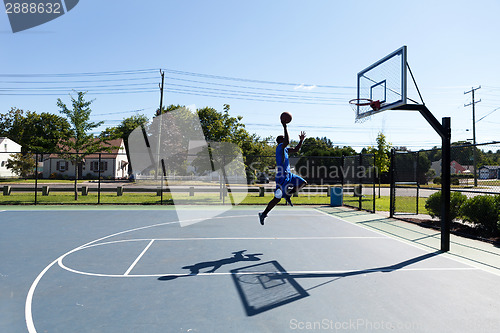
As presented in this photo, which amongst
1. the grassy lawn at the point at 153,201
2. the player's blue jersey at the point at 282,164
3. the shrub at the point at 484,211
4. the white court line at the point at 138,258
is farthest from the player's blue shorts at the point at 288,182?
the grassy lawn at the point at 153,201

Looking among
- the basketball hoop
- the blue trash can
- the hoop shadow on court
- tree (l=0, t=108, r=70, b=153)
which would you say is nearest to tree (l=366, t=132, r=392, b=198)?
the blue trash can

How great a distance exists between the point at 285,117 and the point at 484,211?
7.24m

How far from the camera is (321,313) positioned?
4.39 m

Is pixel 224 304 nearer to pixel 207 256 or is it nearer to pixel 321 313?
pixel 321 313

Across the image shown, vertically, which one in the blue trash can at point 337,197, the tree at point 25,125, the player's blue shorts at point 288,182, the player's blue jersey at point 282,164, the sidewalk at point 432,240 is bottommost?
the sidewalk at point 432,240

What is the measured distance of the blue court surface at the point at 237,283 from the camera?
4.14 metres

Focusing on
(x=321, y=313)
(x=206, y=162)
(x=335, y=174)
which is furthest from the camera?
(x=335, y=174)

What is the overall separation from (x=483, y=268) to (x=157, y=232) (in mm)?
8423

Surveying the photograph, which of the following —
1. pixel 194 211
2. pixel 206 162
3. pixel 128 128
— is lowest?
pixel 194 211

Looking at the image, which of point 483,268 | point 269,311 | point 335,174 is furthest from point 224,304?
point 335,174

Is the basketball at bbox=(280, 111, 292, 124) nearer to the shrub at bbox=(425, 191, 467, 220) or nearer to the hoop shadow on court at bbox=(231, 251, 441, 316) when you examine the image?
the hoop shadow on court at bbox=(231, 251, 441, 316)

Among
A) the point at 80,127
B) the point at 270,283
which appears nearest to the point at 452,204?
the point at 270,283

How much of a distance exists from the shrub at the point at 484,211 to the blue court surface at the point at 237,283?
137cm

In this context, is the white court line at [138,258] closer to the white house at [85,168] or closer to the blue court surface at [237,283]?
the blue court surface at [237,283]
